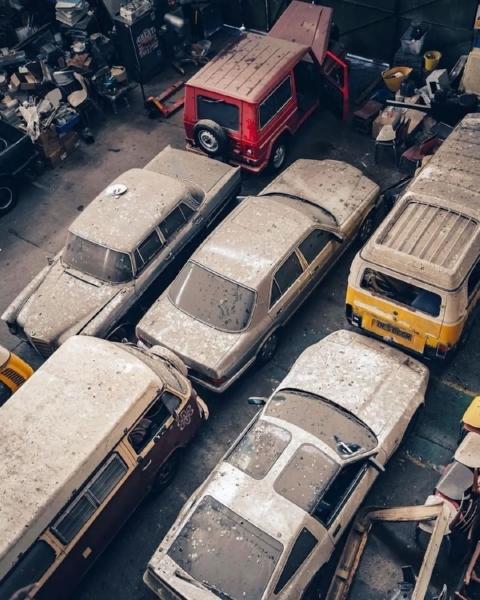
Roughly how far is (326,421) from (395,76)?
7881 millimetres

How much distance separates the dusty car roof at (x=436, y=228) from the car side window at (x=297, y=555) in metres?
3.13

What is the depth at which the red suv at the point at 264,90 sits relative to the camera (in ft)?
32.2

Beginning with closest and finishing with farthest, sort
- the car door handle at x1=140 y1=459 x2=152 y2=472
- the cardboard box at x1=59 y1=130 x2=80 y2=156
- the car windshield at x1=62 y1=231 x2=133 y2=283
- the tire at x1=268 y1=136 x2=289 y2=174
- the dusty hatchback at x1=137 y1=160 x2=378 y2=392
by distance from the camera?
the car door handle at x1=140 y1=459 x2=152 y2=472 → the dusty hatchback at x1=137 y1=160 x2=378 y2=392 → the car windshield at x1=62 y1=231 x2=133 y2=283 → the tire at x1=268 y1=136 x2=289 y2=174 → the cardboard box at x1=59 y1=130 x2=80 y2=156

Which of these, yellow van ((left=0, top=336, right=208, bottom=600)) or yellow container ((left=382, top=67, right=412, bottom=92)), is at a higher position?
yellow container ((left=382, top=67, right=412, bottom=92))

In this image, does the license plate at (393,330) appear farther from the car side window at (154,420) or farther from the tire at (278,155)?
the tire at (278,155)

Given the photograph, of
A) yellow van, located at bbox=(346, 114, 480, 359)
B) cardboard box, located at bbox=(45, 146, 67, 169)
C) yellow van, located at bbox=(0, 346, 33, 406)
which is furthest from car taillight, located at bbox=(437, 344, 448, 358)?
cardboard box, located at bbox=(45, 146, 67, 169)

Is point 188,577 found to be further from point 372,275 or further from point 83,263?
point 83,263

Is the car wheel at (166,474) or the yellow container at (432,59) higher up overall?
the yellow container at (432,59)

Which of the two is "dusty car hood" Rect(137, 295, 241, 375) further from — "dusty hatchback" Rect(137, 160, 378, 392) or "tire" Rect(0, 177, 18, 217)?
"tire" Rect(0, 177, 18, 217)

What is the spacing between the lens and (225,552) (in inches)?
225

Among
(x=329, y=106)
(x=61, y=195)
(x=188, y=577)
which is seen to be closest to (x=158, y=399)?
(x=188, y=577)

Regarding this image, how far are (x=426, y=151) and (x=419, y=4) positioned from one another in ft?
10.9

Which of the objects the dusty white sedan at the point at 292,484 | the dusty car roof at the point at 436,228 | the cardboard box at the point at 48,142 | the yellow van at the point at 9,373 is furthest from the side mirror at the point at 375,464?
the cardboard box at the point at 48,142

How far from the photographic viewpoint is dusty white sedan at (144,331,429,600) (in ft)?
18.5
